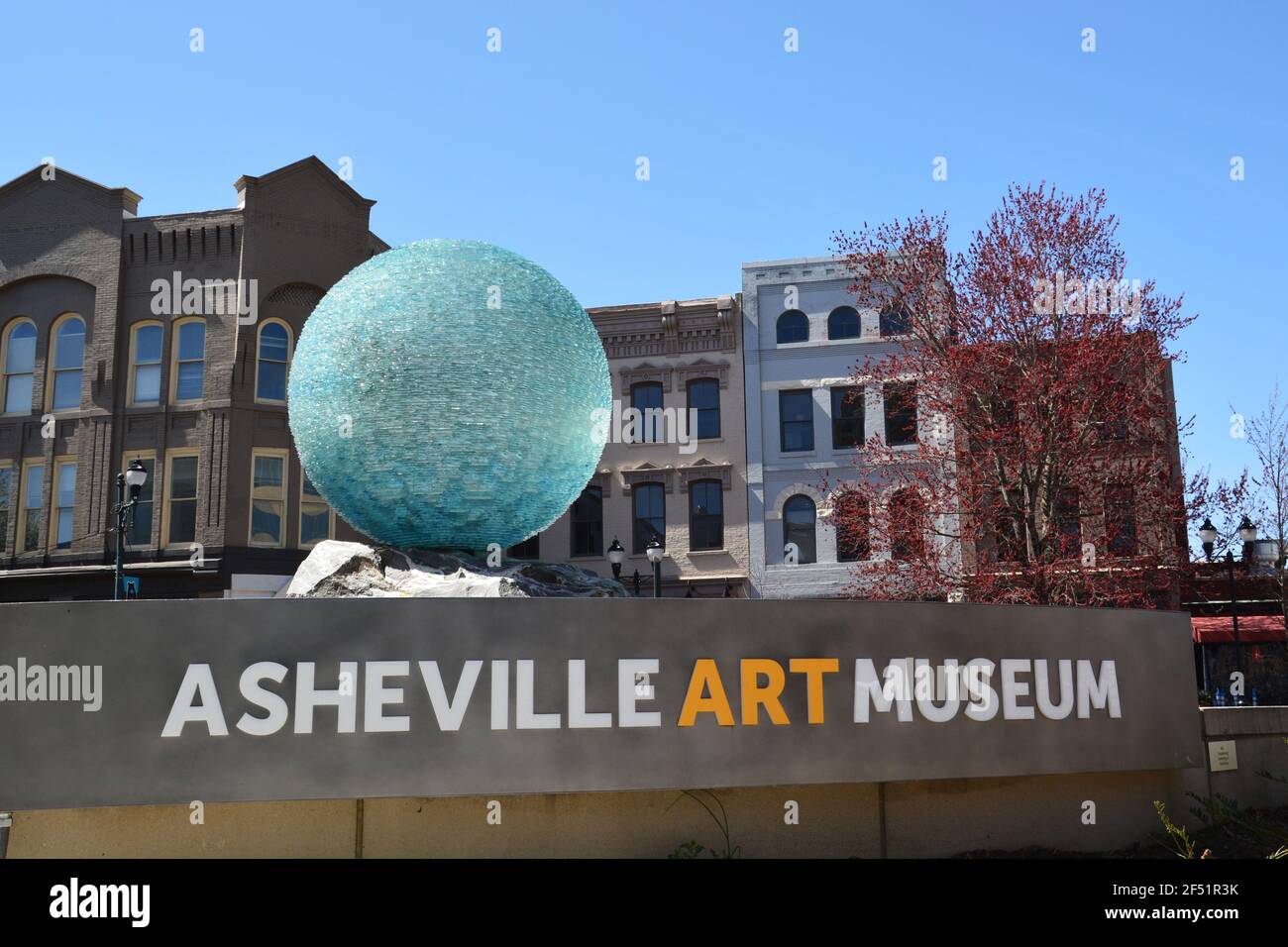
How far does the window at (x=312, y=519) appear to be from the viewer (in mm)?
27484

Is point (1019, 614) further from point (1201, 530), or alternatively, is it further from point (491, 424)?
point (1201, 530)

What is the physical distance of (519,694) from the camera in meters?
7.31

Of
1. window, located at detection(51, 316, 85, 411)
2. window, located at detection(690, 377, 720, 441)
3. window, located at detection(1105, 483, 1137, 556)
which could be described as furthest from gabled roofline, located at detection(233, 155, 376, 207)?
window, located at detection(1105, 483, 1137, 556)

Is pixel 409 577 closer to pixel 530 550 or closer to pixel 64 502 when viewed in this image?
pixel 64 502

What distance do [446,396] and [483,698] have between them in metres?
2.33

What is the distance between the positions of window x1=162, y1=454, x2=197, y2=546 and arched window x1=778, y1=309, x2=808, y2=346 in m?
15.0

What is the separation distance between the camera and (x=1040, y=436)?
1856 centimetres

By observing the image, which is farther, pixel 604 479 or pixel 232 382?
pixel 604 479

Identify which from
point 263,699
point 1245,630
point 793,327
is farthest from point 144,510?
point 1245,630

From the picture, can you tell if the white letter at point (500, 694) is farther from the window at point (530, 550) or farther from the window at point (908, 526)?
the window at point (530, 550)

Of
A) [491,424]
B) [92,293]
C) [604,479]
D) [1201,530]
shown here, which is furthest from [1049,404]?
[92,293]

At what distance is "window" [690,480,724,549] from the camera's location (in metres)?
30.8
